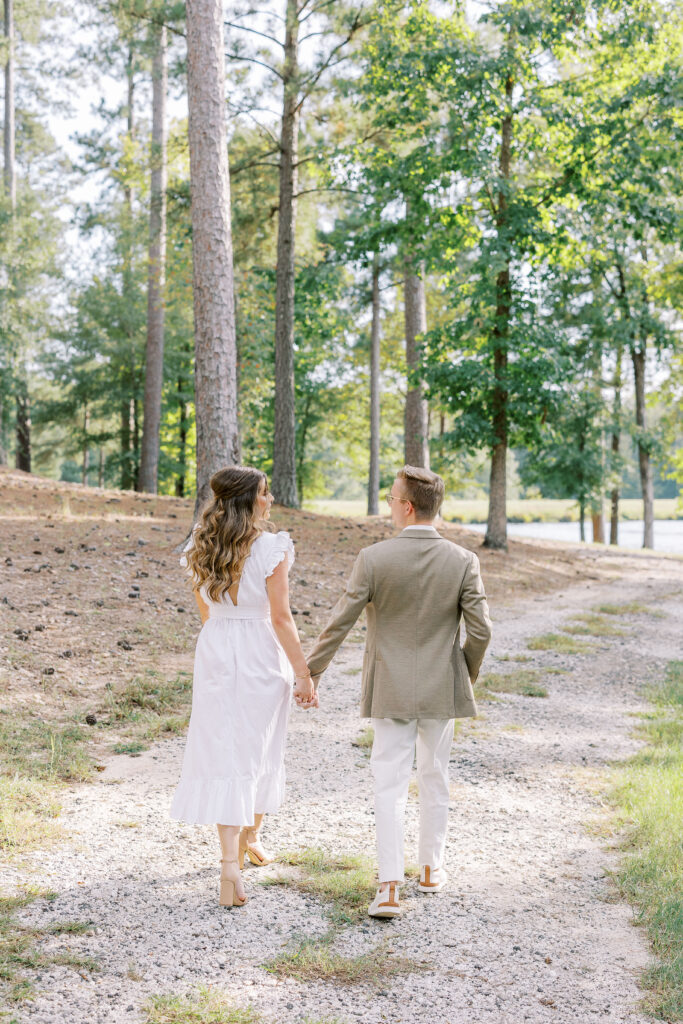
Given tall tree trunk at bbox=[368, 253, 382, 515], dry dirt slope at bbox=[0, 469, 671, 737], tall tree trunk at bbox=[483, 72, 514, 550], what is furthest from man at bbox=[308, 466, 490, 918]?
tall tree trunk at bbox=[368, 253, 382, 515]

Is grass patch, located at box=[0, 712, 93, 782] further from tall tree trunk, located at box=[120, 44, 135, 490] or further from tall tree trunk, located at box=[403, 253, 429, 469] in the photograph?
tall tree trunk, located at box=[120, 44, 135, 490]

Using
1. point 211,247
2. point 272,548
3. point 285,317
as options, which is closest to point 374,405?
point 285,317

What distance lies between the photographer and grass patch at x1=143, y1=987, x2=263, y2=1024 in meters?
2.77

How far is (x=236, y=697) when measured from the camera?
367cm

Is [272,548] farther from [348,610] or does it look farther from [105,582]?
[105,582]

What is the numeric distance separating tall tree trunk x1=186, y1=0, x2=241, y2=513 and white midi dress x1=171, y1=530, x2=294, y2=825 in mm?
6006

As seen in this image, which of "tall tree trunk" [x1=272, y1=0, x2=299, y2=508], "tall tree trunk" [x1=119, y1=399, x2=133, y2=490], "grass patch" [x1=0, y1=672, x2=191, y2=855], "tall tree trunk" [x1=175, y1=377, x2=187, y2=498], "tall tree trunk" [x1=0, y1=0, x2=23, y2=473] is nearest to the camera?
"grass patch" [x1=0, y1=672, x2=191, y2=855]

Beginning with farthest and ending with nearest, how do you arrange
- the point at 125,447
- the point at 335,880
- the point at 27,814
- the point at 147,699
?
the point at 125,447, the point at 147,699, the point at 27,814, the point at 335,880

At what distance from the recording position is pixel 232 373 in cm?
988

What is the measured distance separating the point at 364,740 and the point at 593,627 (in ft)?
18.7

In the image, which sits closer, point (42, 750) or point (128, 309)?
point (42, 750)

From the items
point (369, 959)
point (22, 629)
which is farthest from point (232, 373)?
point (369, 959)

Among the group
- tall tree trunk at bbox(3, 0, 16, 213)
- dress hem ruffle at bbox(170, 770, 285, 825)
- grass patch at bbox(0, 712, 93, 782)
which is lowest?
grass patch at bbox(0, 712, 93, 782)

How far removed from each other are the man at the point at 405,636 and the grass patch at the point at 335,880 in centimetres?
13
